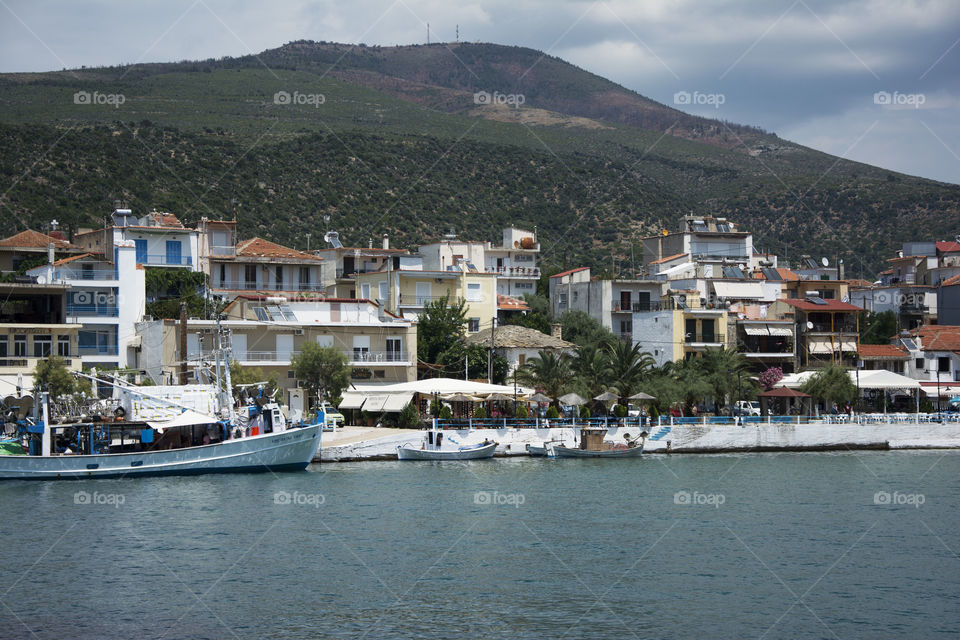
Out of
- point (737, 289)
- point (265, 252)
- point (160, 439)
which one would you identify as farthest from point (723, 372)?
point (160, 439)

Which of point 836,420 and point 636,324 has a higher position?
point 636,324

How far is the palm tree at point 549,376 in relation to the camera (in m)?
59.3

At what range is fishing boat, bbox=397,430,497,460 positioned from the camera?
5062 cm

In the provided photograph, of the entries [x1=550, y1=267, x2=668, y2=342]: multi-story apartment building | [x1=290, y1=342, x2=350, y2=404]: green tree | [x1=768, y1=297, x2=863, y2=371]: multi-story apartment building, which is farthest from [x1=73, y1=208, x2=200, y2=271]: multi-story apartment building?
[x1=768, y1=297, x2=863, y2=371]: multi-story apartment building

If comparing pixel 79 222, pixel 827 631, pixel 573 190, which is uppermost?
pixel 573 190

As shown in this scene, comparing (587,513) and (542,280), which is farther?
(542,280)

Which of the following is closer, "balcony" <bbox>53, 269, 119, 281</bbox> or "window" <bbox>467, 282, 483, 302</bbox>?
"balcony" <bbox>53, 269, 119, 281</bbox>

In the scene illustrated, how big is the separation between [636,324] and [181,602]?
49.8 metres

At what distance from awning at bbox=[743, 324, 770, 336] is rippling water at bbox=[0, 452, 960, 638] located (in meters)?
24.4

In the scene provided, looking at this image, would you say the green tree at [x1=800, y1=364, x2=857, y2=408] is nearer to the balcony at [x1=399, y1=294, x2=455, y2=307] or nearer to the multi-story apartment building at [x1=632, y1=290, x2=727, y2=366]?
the multi-story apartment building at [x1=632, y1=290, x2=727, y2=366]

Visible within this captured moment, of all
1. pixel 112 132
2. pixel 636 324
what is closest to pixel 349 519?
pixel 636 324

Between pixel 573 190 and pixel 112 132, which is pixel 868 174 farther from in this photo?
pixel 112 132

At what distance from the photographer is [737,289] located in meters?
74.0

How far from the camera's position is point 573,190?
127062mm
